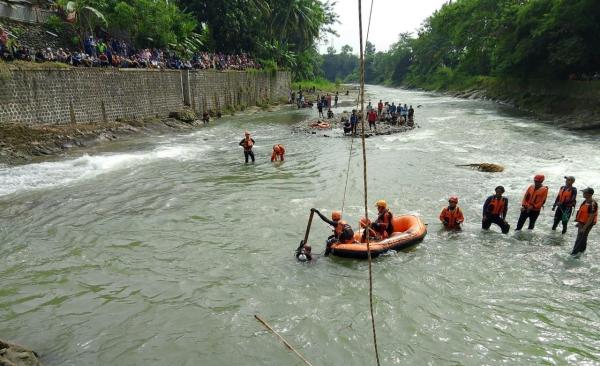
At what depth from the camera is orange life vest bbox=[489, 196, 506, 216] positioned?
9867 millimetres

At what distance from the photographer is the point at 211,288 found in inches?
321

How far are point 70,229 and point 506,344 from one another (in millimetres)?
10071

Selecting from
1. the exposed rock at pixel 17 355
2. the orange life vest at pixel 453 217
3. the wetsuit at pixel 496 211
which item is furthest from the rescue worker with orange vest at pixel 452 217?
the exposed rock at pixel 17 355

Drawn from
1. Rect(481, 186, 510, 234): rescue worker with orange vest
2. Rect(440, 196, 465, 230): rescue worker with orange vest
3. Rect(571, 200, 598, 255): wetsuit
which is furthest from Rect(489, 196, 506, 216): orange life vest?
Rect(571, 200, 598, 255): wetsuit

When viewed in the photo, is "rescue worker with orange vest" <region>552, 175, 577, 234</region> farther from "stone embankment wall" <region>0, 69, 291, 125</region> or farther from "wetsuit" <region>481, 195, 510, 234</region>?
"stone embankment wall" <region>0, 69, 291, 125</region>

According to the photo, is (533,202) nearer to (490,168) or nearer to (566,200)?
(566,200)

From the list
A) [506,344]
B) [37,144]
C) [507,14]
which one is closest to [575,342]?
[506,344]

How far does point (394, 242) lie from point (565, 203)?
403 cm

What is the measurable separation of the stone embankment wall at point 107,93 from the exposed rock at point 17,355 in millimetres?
15222

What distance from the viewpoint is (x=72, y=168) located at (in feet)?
54.3

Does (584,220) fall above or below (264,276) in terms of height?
above

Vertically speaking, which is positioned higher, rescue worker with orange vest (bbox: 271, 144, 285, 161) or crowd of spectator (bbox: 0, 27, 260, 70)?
crowd of spectator (bbox: 0, 27, 260, 70)

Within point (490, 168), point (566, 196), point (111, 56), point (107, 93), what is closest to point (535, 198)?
point (566, 196)

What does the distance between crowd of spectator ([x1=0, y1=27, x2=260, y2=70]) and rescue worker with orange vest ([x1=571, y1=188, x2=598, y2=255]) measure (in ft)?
68.6
